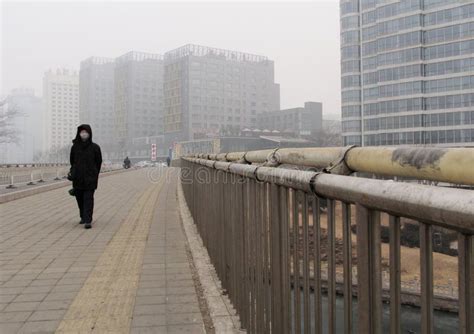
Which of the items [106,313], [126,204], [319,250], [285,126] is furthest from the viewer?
[285,126]

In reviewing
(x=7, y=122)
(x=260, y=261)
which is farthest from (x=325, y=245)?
(x=7, y=122)

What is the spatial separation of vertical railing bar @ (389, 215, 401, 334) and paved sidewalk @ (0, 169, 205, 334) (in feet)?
8.08

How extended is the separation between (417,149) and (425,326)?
49 cm

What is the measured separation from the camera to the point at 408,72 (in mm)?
72500

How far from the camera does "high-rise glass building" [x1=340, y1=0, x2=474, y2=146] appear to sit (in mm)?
65312

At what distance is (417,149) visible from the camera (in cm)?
133

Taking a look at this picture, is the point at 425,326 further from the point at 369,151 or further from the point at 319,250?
the point at 319,250

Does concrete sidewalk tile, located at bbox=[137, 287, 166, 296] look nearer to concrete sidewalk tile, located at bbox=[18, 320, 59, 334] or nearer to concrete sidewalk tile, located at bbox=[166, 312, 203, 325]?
concrete sidewalk tile, located at bbox=[166, 312, 203, 325]

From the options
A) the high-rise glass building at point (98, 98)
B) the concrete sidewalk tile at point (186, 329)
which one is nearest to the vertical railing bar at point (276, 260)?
the concrete sidewalk tile at point (186, 329)

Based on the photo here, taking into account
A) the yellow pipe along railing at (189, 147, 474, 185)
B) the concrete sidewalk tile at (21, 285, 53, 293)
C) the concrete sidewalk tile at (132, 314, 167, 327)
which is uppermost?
the yellow pipe along railing at (189, 147, 474, 185)

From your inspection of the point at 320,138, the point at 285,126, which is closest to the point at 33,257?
the point at 320,138

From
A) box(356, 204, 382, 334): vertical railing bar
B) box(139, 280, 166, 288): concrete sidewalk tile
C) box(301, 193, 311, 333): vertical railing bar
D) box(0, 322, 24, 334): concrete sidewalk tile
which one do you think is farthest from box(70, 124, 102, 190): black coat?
box(356, 204, 382, 334): vertical railing bar

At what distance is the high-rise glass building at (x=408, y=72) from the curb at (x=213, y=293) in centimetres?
5813

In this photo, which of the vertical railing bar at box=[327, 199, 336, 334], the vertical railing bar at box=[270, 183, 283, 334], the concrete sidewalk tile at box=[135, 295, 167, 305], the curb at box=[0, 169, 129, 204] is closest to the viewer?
the vertical railing bar at box=[327, 199, 336, 334]
